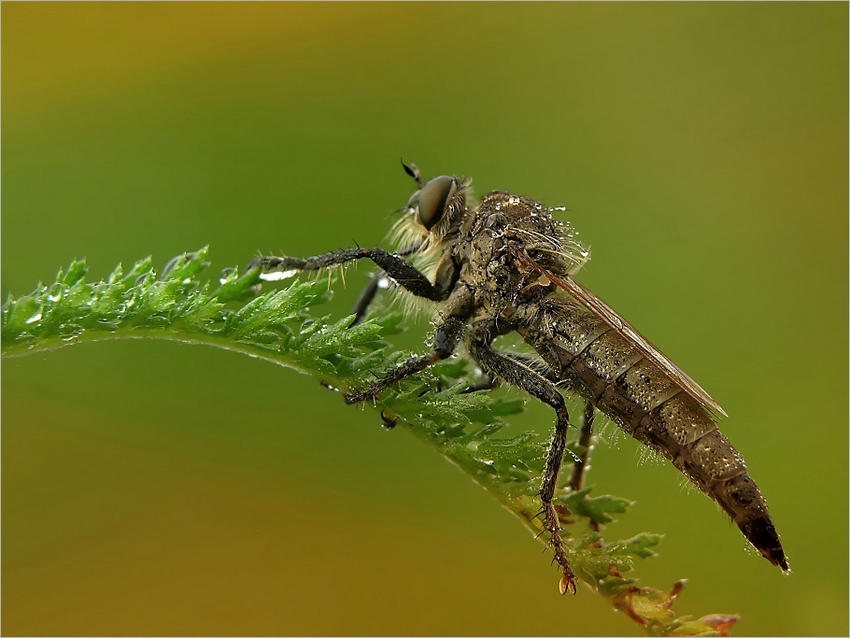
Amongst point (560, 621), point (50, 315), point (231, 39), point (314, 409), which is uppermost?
point (231, 39)

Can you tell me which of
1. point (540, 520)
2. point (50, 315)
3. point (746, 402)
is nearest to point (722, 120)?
point (746, 402)

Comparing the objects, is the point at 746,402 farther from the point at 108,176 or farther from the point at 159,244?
the point at 108,176

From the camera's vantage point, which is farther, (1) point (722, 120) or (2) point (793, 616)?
(1) point (722, 120)

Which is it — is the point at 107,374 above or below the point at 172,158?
below

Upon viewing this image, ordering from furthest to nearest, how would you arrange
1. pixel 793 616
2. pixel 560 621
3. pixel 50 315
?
pixel 793 616 < pixel 560 621 < pixel 50 315

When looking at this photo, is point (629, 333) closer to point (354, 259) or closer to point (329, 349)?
point (354, 259)

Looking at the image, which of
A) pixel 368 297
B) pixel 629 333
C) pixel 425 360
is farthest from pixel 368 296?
pixel 629 333

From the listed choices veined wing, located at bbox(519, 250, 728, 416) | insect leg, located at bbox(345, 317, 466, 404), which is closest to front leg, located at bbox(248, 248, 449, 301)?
insect leg, located at bbox(345, 317, 466, 404)

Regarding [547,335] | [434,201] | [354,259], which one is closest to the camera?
[547,335]
